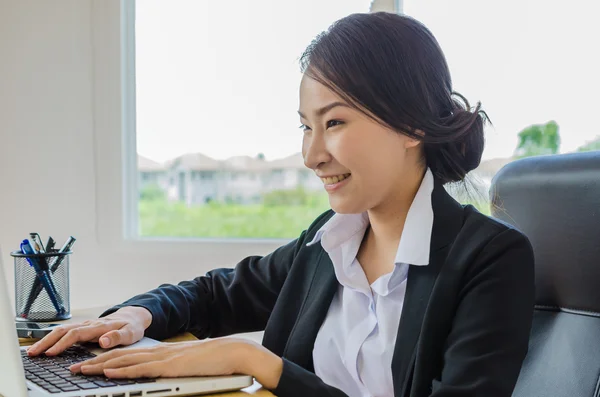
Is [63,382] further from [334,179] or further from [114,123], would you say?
[114,123]

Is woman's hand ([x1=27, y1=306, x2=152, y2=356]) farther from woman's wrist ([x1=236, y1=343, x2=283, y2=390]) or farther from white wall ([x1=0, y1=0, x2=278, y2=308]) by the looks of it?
white wall ([x1=0, y1=0, x2=278, y2=308])

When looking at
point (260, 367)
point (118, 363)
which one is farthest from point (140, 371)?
point (260, 367)

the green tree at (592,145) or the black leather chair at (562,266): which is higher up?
the green tree at (592,145)

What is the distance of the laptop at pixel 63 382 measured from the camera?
770 mm

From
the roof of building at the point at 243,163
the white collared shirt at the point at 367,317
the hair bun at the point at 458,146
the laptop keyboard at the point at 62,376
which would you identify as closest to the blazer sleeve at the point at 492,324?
the white collared shirt at the point at 367,317

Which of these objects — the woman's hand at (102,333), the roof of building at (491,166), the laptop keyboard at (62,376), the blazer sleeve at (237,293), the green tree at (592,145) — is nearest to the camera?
the laptop keyboard at (62,376)

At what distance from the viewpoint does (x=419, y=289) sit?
1.16 metres

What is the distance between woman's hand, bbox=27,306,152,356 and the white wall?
1.20m

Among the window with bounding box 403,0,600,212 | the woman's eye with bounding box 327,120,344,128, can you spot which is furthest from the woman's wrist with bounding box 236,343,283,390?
the window with bounding box 403,0,600,212

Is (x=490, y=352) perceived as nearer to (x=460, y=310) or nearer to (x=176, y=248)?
(x=460, y=310)

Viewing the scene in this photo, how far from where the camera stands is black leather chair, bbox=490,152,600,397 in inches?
44.6

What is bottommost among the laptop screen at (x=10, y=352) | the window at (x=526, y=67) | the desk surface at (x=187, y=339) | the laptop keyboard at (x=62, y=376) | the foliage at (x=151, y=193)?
the desk surface at (x=187, y=339)

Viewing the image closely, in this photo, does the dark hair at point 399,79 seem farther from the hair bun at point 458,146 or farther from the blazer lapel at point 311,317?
the blazer lapel at point 311,317

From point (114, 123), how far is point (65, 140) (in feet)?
0.59
